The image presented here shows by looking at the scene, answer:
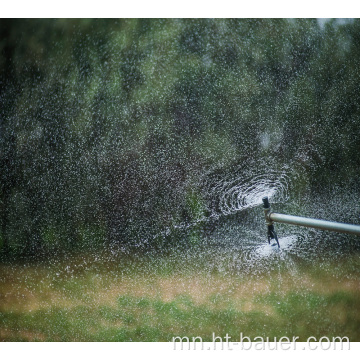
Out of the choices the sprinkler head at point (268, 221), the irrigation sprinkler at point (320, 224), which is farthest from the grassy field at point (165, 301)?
the irrigation sprinkler at point (320, 224)

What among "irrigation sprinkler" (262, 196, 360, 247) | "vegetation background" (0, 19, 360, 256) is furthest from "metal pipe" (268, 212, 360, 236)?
"vegetation background" (0, 19, 360, 256)

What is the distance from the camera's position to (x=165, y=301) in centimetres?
177

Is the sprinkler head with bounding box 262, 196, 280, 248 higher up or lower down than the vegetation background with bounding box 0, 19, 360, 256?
lower down

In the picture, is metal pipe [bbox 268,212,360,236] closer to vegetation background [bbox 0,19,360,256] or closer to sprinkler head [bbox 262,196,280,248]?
sprinkler head [bbox 262,196,280,248]

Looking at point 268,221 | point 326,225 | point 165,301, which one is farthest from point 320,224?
point 165,301

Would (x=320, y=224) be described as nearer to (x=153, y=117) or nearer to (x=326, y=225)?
(x=326, y=225)

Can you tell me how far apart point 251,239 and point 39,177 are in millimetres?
961

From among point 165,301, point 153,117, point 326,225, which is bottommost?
point 165,301

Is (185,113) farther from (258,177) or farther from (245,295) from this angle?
(245,295)

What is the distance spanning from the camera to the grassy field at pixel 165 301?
1.72m

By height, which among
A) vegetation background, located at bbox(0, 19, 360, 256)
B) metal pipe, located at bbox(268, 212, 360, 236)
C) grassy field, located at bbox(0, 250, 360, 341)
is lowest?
grassy field, located at bbox(0, 250, 360, 341)

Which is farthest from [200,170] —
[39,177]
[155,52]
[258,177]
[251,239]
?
[39,177]

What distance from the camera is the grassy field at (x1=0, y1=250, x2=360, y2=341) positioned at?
1719 mm

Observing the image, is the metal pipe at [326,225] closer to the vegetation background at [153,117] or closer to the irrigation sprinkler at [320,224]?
the irrigation sprinkler at [320,224]
